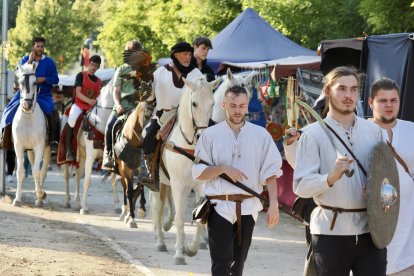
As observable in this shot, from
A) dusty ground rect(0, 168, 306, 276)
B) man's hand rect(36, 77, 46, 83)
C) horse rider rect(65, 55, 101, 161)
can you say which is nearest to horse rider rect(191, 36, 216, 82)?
dusty ground rect(0, 168, 306, 276)

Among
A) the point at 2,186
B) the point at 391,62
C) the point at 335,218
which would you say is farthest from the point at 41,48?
the point at 335,218

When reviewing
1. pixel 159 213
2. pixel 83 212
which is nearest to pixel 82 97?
pixel 83 212

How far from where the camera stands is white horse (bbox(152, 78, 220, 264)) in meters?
11.4

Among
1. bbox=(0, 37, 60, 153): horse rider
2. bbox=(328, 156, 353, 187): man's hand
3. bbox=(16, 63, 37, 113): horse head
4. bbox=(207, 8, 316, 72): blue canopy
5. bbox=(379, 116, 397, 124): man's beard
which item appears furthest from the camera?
bbox=(207, 8, 316, 72): blue canopy

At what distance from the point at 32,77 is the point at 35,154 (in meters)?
1.39

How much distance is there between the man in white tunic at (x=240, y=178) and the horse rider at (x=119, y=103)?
8517 millimetres

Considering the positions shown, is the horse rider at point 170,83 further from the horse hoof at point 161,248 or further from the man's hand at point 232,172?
the man's hand at point 232,172

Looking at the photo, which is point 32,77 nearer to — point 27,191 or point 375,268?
point 27,191

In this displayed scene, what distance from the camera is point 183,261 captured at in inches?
464

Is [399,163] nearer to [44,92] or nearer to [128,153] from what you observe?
[128,153]

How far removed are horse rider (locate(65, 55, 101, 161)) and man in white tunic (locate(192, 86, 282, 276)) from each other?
36.9 ft

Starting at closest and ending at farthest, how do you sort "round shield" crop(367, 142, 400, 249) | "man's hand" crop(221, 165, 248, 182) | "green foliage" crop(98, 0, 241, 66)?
1. "round shield" crop(367, 142, 400, 249)
2. "man's hand" crop(221, 165, 248, 182)
3. "green foliage" crop(98, 0, 241, 66)

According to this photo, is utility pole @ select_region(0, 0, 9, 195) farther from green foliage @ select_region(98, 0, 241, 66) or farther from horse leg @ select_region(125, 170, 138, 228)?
green foliage @ select_region(98, 0, 241, 66)

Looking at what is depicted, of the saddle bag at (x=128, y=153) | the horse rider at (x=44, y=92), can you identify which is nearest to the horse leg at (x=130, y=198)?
the saddle bag at (x=128, y=153)
